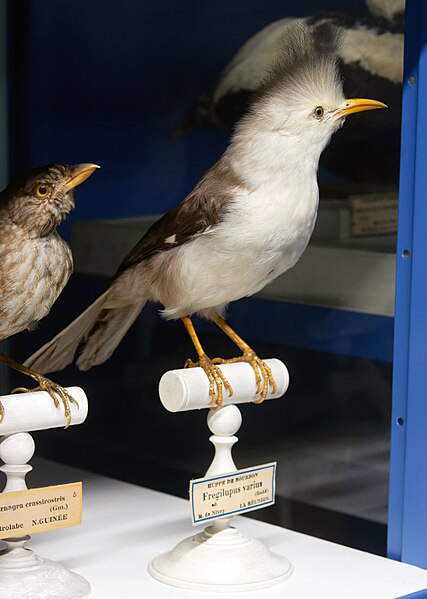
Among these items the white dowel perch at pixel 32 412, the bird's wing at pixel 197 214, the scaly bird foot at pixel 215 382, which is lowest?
the white dowel perch at pixel 32 412

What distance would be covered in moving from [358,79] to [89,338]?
527 mm

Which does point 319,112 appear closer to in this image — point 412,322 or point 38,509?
point 412,322

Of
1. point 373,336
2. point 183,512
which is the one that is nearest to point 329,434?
point 373,336

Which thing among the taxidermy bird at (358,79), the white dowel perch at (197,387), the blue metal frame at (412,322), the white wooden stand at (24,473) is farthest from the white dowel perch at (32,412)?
the taxidermy bird at (358,79)

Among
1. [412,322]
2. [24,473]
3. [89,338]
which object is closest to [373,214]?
[412,322]

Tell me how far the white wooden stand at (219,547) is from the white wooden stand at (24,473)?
4.2 inches

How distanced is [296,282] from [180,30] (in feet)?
1.40

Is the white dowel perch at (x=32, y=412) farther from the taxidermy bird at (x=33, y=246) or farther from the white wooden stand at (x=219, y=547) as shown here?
the white wooden stand at (x=219, y=547)

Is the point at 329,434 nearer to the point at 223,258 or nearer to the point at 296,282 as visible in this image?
the point at 296,282

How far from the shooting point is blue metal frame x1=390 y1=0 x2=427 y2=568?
52.3 inches

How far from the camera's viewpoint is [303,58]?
131 cm

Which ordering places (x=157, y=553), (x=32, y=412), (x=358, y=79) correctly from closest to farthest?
(x=32, y=412) → (x=157, y=553) → (x=358, y=79)

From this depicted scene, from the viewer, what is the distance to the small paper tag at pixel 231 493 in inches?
49.9

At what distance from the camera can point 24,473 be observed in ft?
3.99
